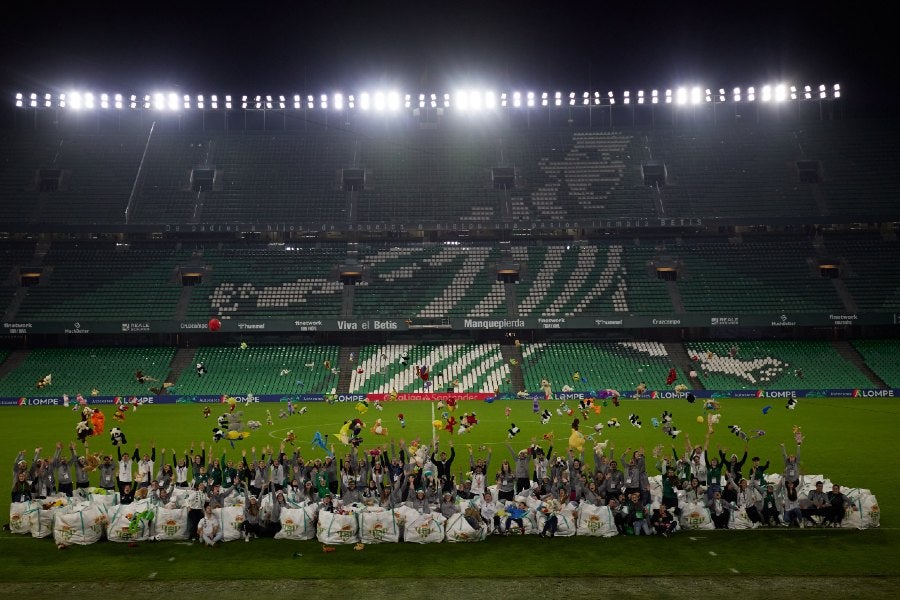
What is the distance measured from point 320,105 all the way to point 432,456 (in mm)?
61631

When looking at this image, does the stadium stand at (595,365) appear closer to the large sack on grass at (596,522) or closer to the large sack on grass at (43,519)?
the large sack on grass at (596,522)

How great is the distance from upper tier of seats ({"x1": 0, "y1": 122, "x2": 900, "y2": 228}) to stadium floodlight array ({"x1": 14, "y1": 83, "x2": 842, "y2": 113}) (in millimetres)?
2927

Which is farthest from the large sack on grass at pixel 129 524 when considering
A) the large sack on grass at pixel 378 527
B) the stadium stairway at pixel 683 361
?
the stadium stairway at pixel 683 361

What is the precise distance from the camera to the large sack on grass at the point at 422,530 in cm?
1858

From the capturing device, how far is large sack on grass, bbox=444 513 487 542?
18609 mm

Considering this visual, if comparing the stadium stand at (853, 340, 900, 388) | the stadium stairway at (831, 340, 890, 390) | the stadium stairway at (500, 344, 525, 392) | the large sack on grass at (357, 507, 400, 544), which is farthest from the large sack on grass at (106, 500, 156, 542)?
the stadium stand at (853, 340, 900, 388)

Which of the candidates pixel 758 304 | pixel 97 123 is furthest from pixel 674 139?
pixel 97 123

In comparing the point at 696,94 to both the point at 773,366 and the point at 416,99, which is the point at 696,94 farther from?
the point at 773,366

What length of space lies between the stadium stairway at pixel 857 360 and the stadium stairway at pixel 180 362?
169ft

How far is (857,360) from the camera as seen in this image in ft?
186

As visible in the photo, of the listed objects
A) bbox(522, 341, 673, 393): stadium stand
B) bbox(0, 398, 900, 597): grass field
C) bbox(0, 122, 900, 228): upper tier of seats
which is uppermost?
bbox(0, 122, 900, 228): upper tier of seats

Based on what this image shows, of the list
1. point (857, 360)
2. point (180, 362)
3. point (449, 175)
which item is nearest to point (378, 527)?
point (180, 362)

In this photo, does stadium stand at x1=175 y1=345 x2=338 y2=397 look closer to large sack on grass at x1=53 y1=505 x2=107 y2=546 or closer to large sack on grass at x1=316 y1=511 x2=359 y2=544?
large sack on grass at x1=53 y1=505 x2=107 y2=546

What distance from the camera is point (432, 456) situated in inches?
898
